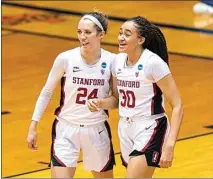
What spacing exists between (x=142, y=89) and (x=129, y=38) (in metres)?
0.41

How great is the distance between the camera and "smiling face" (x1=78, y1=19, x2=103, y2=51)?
25.7 feet

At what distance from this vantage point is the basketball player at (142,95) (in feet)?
24.8

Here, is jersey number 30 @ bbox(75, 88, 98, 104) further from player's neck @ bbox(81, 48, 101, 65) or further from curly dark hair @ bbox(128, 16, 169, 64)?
curly dark hair @ bbox(128, 16, 169, 64)

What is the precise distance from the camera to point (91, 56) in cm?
798

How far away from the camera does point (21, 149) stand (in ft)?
35.7

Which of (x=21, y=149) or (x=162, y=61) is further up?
(x=162, y=61)

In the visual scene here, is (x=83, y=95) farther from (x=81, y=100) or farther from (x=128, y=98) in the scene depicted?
(x=128, y=98)

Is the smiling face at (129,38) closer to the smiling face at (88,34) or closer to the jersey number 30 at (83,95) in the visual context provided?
the smiling face at (88,34)

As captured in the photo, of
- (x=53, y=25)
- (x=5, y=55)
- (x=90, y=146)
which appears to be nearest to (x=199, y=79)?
(x=5, y=55)

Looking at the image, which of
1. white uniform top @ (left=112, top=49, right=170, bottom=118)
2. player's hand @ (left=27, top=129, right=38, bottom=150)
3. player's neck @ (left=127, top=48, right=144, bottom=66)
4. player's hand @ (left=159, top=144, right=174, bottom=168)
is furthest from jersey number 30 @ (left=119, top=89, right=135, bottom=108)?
player's hand @ (left=27, top=129, right=38, bottom=150)

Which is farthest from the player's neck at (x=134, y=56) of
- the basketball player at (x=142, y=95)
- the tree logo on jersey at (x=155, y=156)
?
the tree logo on jersey at (x=155, y=156)

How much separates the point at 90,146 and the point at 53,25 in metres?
10.2

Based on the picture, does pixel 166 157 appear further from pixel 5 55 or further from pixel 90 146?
pixel 5 55

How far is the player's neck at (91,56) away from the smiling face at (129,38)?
368mm
